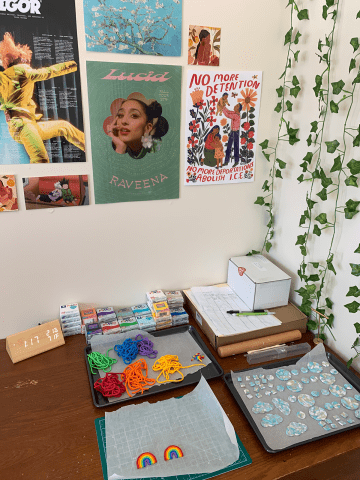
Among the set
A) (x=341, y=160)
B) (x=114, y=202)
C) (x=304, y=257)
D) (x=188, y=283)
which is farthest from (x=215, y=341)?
(x=341, y=160)

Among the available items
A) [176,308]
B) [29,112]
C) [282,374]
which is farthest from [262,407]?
[29,112]

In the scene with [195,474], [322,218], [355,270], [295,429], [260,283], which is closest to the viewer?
[195,474]

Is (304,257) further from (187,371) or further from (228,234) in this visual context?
(187,371)

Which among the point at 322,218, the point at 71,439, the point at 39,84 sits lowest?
the point at 71,439

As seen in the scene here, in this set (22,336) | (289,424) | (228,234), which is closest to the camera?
(289,424)

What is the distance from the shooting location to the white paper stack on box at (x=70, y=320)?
1152mm

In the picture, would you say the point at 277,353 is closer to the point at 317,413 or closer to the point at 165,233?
the point at 317,413

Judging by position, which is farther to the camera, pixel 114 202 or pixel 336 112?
pixel 114 202

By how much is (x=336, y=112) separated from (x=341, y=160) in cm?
13

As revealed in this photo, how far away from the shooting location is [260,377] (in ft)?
3.27

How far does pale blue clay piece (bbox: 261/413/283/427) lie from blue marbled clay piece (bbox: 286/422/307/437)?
26 mm

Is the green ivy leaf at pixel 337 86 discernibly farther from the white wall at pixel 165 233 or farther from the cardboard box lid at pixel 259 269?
the cardboard box lid at pixel 259 269

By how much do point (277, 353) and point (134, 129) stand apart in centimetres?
83

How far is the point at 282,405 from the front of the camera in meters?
0.91
